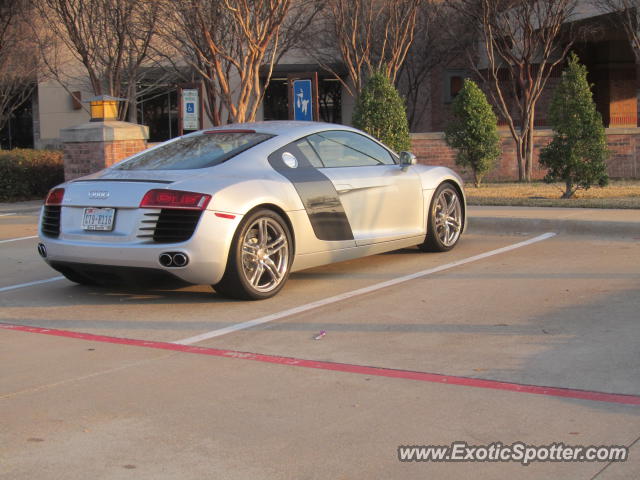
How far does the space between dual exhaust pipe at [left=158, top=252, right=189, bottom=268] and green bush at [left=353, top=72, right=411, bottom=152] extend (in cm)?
1075

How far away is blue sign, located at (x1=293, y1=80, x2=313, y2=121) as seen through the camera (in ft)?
52.6

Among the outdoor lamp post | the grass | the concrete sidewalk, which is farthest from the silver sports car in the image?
the outdoor lamp post

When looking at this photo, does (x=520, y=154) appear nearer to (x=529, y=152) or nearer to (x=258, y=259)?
(x=529, y=152)

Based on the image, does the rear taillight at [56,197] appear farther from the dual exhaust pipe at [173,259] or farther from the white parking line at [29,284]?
the dual exhaust pipe at [173,259]

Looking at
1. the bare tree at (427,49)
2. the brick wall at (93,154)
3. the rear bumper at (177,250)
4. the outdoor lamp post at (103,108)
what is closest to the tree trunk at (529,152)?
the bare tree at (427,49)

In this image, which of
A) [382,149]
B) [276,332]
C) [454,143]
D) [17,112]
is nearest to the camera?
[276,332]

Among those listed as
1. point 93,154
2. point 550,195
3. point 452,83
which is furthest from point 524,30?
point 452,83

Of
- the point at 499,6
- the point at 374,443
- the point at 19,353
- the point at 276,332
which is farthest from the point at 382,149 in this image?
the point at 499,6

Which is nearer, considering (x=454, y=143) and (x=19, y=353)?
(x=19, y=353)

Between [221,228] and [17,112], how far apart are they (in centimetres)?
3148

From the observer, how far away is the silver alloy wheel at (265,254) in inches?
289

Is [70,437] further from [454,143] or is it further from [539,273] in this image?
[454,143]

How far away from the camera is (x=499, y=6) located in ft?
69.1

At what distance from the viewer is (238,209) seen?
23.4ft
